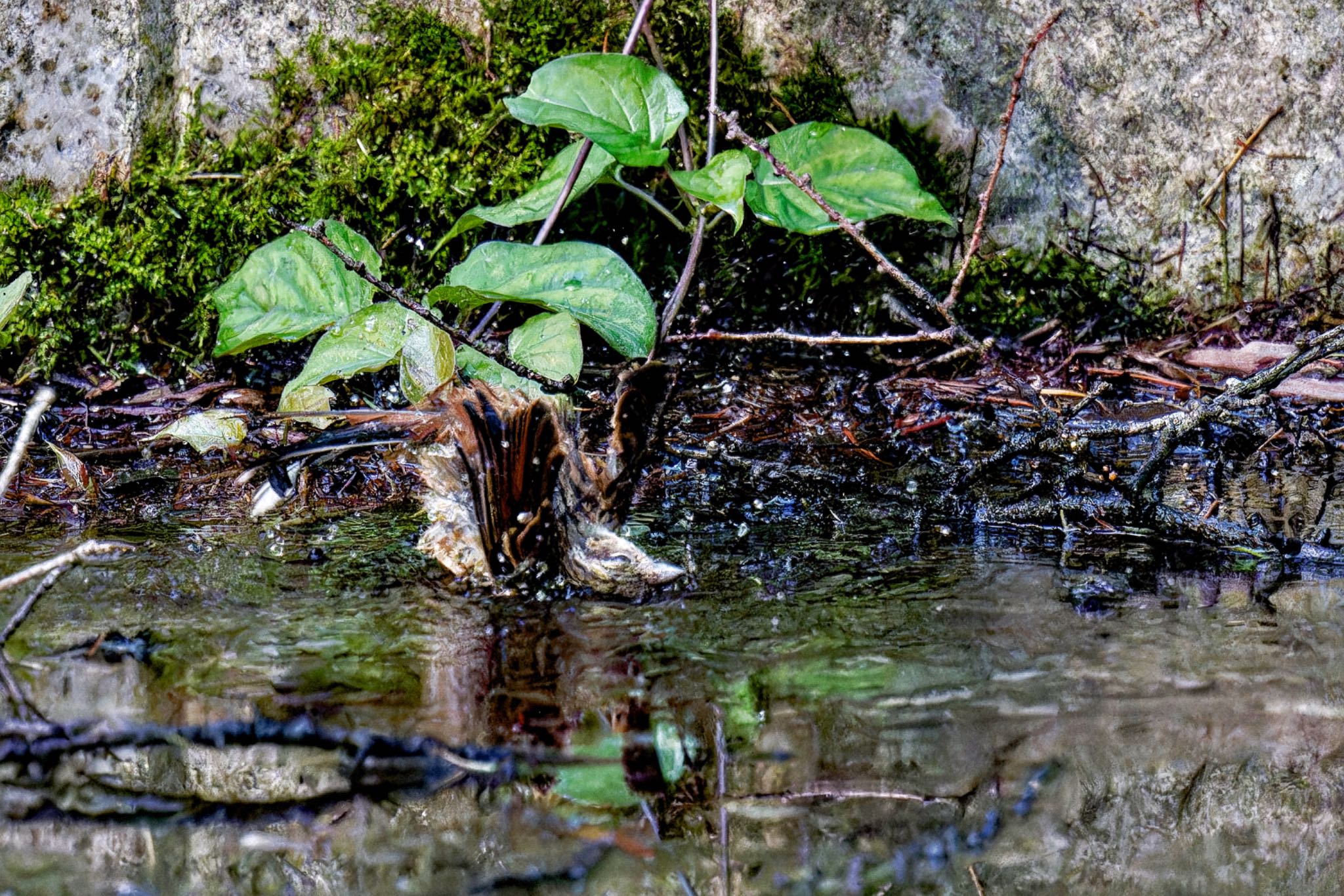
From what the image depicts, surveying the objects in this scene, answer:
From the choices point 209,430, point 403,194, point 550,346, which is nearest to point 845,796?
point 550,346

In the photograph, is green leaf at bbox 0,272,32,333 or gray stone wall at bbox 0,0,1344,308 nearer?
green leaf at bbox 0,272,32,333

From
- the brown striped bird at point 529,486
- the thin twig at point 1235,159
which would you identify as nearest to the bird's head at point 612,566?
the brown striped bird at point 529,486

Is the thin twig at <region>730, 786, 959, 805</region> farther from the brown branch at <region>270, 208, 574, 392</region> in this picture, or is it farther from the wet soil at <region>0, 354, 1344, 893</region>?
the brown branch at <region>270, 208, 574, 392</region>

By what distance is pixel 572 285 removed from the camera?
2.45 metres

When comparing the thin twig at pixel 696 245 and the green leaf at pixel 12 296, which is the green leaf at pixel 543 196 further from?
the green leaf at pixel 12 296

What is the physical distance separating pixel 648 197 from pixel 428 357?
35.2 inches

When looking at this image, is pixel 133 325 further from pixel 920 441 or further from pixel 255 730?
pixel 920 441

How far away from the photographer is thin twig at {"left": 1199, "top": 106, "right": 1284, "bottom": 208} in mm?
2988

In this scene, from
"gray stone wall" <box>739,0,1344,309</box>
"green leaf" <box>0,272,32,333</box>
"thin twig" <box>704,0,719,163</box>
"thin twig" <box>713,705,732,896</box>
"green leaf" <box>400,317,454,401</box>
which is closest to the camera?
"thin twig" <box>713,705,732,896</box>

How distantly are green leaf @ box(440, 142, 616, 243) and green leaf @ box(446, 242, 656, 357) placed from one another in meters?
0.10

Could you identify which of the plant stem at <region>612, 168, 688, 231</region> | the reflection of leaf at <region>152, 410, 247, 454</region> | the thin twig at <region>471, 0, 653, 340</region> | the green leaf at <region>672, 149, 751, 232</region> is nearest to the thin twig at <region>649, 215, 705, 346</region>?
the plant stem at <region>612, 168, 688, 231</region>

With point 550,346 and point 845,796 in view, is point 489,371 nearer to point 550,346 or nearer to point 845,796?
point 550,346

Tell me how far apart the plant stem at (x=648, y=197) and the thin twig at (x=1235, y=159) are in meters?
1.56

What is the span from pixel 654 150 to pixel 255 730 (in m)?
1.63
